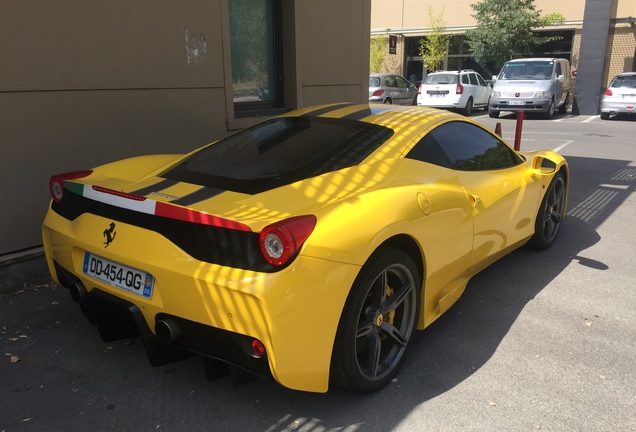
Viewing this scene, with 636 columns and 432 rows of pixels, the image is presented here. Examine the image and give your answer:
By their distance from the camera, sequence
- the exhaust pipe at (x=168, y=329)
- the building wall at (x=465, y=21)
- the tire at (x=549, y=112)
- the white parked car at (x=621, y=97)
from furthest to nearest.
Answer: the building wall at (x=465, y=21) < the tire at (x=549, y=112) < the white parked car at (x=621, y=97) < the exhaust pipe at (x=168, y=329)

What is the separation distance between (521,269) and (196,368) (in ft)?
9.66

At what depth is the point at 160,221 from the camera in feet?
8.22

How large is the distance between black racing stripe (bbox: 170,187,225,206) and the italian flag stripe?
72 millimetres

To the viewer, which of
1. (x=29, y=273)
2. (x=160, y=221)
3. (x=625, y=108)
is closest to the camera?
(x=160, y=221)

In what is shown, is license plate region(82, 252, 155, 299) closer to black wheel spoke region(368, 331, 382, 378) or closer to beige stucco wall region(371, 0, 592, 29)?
black wheel spoke region(368, 331, 382, 378)

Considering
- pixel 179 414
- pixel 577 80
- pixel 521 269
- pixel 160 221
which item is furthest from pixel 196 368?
pixel 577 80

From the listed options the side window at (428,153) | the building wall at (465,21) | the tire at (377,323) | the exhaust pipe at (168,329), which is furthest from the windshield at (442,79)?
the exhaust pipe at (168,329)

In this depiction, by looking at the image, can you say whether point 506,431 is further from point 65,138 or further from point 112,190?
point 65,138

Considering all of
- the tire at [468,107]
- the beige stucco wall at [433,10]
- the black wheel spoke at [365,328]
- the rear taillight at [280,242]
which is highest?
the beige stucco wall at [433,10]

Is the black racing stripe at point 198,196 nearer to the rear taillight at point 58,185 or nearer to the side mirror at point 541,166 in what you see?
the rear taillight at point 58,185

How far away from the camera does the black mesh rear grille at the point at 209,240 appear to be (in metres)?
2.28

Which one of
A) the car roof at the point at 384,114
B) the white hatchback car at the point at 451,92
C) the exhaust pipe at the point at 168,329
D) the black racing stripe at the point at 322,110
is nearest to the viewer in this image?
the exhaust pipe at the point at 168,329

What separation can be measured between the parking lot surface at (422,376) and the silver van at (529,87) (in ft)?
49.6

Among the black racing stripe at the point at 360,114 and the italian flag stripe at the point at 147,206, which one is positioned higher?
the black racing stripe at the point at 360,114
